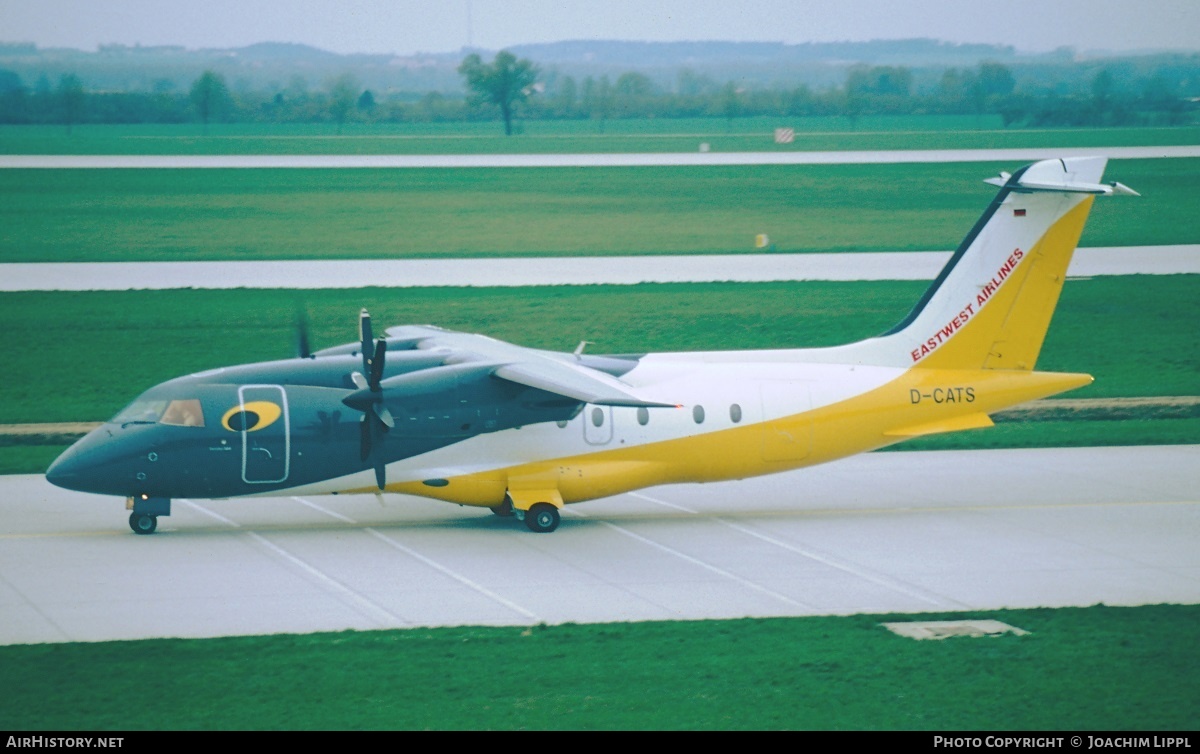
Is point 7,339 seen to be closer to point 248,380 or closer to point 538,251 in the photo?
point 248,380

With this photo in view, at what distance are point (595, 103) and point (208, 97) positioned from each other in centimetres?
4594

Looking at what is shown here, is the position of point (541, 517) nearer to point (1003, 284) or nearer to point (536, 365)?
point (536, 365)

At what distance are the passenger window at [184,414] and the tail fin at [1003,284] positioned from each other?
11.8 metres

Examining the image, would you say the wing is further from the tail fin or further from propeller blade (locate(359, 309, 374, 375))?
the tail fin

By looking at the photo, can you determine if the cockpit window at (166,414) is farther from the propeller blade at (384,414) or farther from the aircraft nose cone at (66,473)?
the propeller blade at (384,414)

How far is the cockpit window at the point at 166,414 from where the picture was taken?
80.3ft

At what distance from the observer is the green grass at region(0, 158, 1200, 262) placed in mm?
61344

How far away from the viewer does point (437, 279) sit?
170ft

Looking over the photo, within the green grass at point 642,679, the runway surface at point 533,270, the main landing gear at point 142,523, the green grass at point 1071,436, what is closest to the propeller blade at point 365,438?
the main landing gear at point 142,523

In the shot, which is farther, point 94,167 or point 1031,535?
point 94,167

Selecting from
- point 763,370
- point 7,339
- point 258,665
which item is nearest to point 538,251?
point 7,339

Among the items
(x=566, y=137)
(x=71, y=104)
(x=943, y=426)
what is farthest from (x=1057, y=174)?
(x=71, y=104)

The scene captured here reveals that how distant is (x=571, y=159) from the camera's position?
4188 inches

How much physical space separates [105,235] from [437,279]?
63.1 ft
